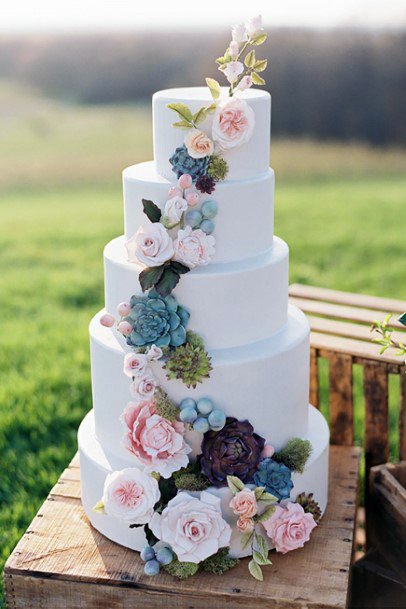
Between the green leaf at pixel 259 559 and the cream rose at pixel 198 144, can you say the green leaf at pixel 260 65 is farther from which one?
the green leaf at pixel 259 559

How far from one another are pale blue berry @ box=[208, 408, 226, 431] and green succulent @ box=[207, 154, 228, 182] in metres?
0.65

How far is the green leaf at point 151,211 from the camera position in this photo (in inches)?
82.7

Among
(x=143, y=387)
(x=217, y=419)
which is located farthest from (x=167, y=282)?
(x=217, y=419)

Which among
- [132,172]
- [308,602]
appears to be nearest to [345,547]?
[308,602]

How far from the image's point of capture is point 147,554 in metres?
2.20

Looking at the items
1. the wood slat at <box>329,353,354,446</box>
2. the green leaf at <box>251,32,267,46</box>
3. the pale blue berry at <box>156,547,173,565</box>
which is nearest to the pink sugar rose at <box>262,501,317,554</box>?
the pale blue berry at <box>156,547,173,565</box>

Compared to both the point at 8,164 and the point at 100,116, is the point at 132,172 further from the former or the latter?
the point at 100,116

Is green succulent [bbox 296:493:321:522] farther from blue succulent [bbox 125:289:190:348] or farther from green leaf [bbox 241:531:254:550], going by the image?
blue succulent [bbox 125:289:190:348]

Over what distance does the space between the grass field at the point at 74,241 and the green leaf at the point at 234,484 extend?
1188mm

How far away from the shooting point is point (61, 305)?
5449mm

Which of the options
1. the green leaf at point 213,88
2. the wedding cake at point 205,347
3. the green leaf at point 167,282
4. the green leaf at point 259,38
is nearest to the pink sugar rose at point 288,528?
the wedding cake at point 205,347

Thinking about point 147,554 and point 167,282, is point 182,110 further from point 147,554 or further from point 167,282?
point 147,554

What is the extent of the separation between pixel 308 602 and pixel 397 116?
34.0ft

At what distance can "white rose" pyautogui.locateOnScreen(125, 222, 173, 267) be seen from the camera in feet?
6.70
